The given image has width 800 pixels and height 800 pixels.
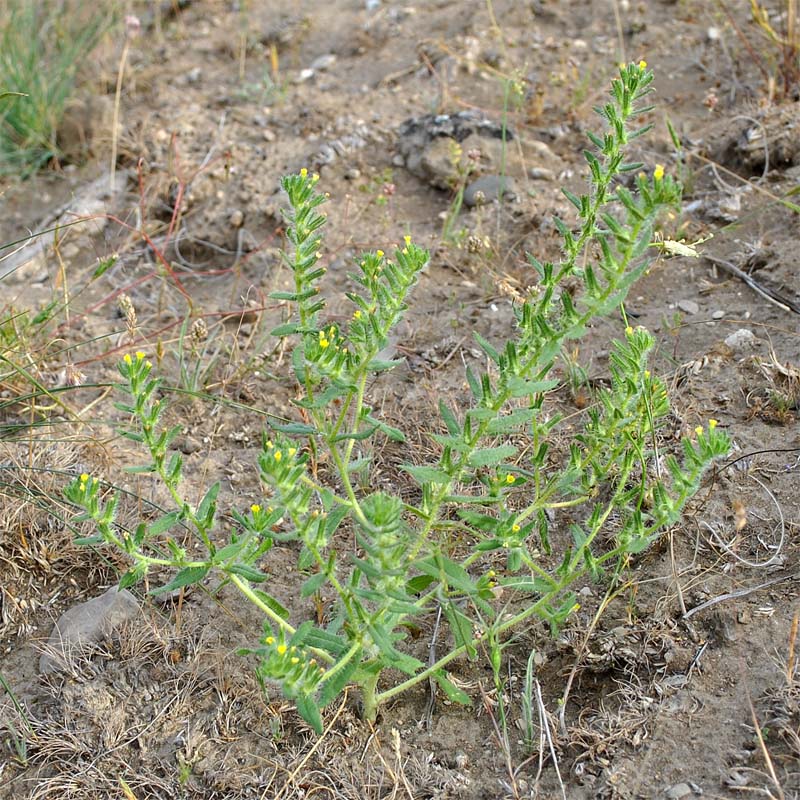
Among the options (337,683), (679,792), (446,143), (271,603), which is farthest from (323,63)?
(679,792)

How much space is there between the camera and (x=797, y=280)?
323 centimetres

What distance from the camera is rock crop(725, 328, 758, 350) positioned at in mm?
3076

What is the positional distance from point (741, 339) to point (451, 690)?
1.62 meters

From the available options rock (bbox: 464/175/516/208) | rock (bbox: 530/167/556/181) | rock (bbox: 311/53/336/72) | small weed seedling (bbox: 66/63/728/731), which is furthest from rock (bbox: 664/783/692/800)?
rock (bbox: 311/53/336/72)

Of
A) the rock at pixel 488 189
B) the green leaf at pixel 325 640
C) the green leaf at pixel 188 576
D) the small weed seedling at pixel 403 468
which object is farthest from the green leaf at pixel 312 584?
the rock at pixel 488 189

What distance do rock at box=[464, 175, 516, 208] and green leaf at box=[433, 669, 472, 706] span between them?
2.19 m

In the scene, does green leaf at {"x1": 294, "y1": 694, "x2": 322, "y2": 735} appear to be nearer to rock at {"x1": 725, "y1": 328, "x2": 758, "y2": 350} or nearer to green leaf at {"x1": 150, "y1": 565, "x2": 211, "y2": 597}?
green leaf at {"x1": 150, "y1": 565, "x2": 211, "y2": 597}

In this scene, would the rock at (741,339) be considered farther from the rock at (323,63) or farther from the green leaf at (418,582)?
the rock at (323,63)

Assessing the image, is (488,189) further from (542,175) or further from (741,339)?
(741,339)

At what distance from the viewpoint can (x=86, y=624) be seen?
257cm

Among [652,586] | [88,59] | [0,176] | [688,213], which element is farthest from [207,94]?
[652,586]

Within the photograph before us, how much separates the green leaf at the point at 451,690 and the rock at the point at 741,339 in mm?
1558

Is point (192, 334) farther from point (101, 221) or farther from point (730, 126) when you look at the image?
point (730, 126)

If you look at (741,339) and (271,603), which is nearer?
(271,603)
